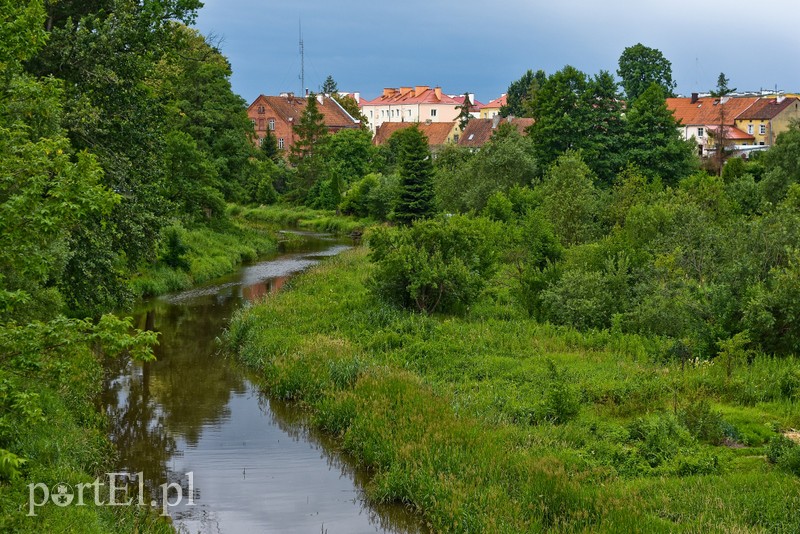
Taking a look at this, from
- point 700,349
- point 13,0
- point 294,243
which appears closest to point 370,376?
point 700,349

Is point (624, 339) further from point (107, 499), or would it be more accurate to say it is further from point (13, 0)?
point (13, 0)

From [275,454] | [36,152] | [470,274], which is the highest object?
[36,152]

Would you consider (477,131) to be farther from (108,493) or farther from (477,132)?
(108,493)

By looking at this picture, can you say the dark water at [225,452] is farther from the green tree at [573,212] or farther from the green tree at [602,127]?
the green tree at [602,127]

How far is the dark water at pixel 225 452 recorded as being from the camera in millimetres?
12633

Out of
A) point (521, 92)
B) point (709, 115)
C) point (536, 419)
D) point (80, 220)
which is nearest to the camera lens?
point (80, 220)

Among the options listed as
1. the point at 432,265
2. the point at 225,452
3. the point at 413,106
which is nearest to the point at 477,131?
the point at 413,106

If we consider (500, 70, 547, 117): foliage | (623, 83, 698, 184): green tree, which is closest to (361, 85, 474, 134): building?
(500, 70, 547, 117): foliage

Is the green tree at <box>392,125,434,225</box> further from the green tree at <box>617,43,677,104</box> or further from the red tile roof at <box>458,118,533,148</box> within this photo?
the green tree at <box>617,43,677,104</box>

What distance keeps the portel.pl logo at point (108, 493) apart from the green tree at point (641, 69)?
105 meters

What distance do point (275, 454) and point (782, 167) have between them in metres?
41.3

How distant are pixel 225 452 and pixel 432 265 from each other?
10003 millimetres

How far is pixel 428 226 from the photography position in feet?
82.9

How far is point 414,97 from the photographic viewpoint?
476 ft
